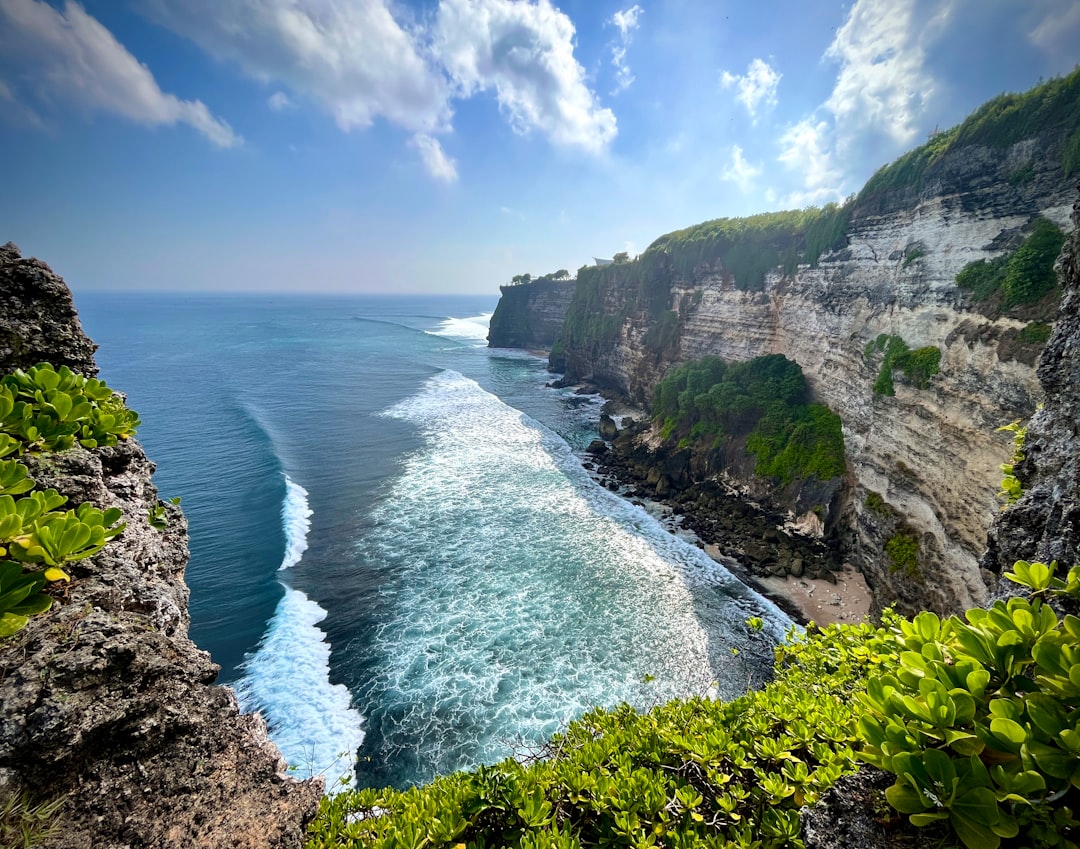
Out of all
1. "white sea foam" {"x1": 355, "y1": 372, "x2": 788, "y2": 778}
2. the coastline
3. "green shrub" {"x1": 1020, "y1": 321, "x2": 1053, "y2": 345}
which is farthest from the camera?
the coastline

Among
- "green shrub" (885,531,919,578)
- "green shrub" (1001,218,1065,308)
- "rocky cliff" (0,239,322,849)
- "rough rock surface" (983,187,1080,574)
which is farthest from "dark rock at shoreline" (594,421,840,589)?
"rocky cliff" (0,239,322,849)

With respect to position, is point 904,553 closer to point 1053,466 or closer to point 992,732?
point 1053,466

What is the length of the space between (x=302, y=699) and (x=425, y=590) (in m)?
6.46

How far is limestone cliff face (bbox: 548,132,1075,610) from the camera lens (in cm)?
1636

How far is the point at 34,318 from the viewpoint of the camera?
17.8 ft

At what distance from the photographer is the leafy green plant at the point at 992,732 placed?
2.12 m

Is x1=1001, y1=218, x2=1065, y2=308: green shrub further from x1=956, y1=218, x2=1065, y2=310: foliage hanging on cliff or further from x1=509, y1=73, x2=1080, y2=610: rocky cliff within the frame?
x1=509, y1=73, x2=1080, y2=610: rocky cliff

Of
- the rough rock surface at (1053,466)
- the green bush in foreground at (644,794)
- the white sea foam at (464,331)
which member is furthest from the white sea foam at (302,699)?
the white sea foam at (464,331)

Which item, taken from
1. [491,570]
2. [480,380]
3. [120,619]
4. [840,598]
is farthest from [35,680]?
[480,380]

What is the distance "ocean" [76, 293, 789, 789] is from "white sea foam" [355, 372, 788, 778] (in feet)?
0.26

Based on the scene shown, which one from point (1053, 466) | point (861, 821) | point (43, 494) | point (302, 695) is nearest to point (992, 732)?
point (861, 821)

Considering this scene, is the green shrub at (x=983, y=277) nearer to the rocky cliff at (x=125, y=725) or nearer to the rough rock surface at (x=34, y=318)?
the rocky cliff at (x=125, y=725)

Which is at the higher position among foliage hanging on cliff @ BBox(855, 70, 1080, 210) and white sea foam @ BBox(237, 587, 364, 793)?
foliage hanging on cliff @ BBox(855, 70, 1080, 210)

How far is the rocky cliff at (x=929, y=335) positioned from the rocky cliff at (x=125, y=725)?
1749 cm
